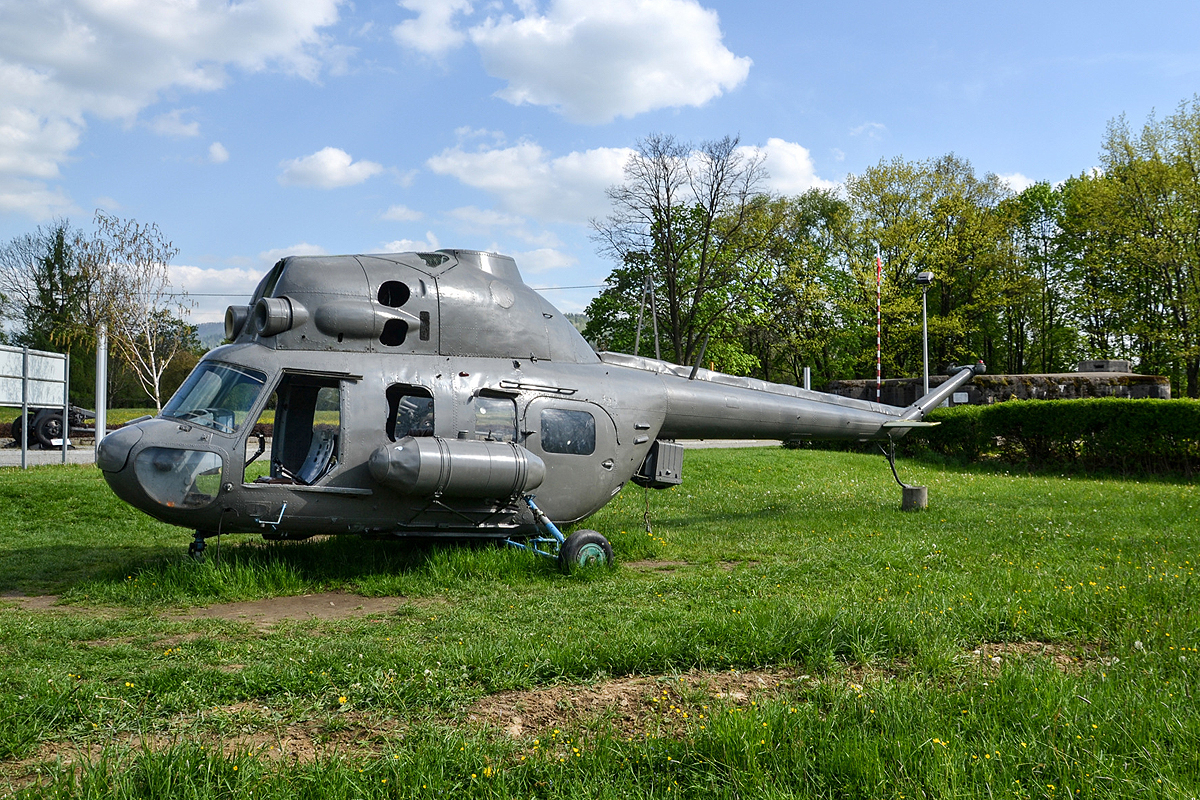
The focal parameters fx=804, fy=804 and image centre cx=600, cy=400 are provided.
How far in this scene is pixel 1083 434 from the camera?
1944 cm

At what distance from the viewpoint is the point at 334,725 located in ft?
14.0

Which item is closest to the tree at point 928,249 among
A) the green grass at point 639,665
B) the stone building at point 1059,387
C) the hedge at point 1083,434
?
the stone building at point 1059,387

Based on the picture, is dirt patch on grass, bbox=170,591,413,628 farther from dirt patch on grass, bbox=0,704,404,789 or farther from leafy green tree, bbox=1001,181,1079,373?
leafy green tree, bbox=1001,181,1079,373

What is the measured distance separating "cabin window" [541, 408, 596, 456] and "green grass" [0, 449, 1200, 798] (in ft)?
4.38

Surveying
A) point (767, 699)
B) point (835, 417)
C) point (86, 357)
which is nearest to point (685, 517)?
point (835, 417)

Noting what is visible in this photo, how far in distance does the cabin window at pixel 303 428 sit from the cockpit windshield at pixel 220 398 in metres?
0.47

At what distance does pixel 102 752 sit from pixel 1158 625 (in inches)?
264

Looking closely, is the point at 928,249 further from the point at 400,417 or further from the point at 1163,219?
the point at 400,417

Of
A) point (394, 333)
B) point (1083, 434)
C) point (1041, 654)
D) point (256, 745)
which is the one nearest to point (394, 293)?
point (394, 333)

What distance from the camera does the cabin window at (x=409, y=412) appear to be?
844cm

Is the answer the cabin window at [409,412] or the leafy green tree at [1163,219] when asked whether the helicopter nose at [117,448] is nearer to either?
the cabin window at [409,412]

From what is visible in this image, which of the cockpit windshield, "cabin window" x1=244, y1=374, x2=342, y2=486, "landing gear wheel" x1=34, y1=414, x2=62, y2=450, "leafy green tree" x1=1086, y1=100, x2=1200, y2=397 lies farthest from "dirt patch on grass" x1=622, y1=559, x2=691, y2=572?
"leafy green tree" x1=1086, y1=100, x2=1200, y2=397

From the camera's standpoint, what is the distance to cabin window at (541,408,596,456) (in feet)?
29.8

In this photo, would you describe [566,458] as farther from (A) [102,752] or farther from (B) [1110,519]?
(B) [1110,519]
